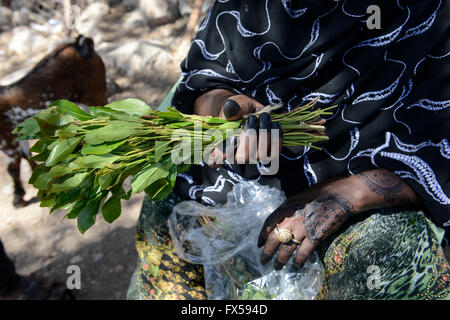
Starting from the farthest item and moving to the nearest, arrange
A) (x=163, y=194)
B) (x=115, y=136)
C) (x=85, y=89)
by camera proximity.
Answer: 1. (x=85, y=89)
2. (x=163, y=194)
3. (x=115, y=136)

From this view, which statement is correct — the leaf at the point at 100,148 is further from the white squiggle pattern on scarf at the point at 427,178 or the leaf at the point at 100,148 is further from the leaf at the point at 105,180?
the white squiggle pattern on scarf at the point at 427,178

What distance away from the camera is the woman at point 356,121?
1.42 m

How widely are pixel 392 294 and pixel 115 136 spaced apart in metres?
1.22

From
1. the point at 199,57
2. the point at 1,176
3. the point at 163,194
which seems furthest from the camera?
the point at 1,176

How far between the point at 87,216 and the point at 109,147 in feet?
0.91

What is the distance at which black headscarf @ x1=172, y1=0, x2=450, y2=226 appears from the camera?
1.40 metres

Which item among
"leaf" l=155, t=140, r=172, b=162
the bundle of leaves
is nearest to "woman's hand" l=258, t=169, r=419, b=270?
the bundle of leaves

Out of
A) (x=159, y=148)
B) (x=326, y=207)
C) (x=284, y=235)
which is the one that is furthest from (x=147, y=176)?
(x=326, y=207)

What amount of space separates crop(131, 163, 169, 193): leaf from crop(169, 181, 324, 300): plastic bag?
18.3 inches

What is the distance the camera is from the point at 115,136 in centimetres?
126

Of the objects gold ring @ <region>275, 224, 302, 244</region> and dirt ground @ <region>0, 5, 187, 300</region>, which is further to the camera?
dirt ground @ <region>0, 5, 187, 300</region>

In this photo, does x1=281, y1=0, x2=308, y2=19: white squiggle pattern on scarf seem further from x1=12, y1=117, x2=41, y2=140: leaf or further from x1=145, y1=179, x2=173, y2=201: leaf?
x1=12, y1=117, x2=41, y2=140: leaf
